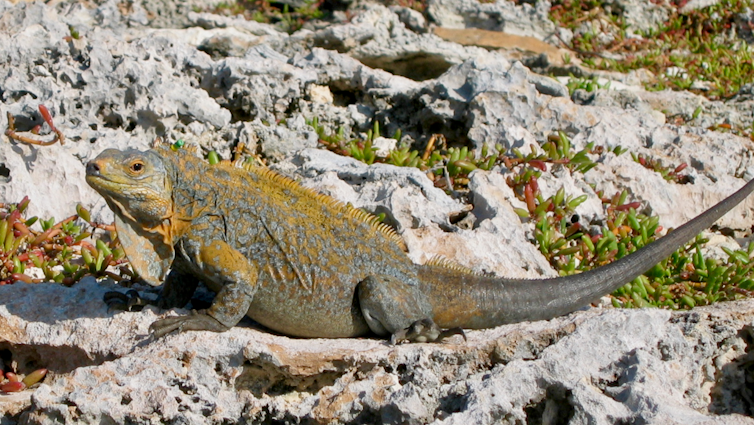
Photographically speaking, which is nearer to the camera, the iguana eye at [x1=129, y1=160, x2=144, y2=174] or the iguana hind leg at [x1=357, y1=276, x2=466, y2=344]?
the iguana eye at [x1=129, y1=160, x2=144, y2=174]

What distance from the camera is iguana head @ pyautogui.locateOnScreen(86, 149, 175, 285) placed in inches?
148

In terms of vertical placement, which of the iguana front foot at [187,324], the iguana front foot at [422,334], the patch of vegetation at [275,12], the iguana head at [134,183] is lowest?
the patch of vegetation at [275,12]

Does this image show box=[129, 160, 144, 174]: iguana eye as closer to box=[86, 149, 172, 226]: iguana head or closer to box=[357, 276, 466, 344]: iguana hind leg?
box=[86, 149, 172, 226]: iguana head

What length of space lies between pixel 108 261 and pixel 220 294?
5.34 feet

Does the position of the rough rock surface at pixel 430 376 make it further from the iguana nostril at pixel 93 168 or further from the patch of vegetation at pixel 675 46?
the patch of vegetation at pixel 675 46

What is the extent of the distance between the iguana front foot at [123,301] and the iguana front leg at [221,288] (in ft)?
1.11

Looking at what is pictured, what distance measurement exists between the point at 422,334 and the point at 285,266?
2.75 ft

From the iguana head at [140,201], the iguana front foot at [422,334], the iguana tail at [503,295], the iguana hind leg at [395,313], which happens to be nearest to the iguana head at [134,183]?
the iguana head at [140,201]

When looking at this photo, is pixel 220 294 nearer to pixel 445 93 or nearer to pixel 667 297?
pixel 667 297

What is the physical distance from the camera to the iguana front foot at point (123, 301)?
4.26 meters

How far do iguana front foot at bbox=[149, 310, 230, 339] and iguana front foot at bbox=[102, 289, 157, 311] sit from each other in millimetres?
354

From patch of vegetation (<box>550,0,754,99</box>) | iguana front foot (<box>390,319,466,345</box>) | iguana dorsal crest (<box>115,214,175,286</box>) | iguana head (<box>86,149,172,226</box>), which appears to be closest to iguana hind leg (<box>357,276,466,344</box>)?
iguana front foot (<box>390,319,466,345</box>)

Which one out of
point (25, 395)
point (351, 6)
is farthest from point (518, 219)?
point (351, 6)

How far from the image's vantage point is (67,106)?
649 centimetres
